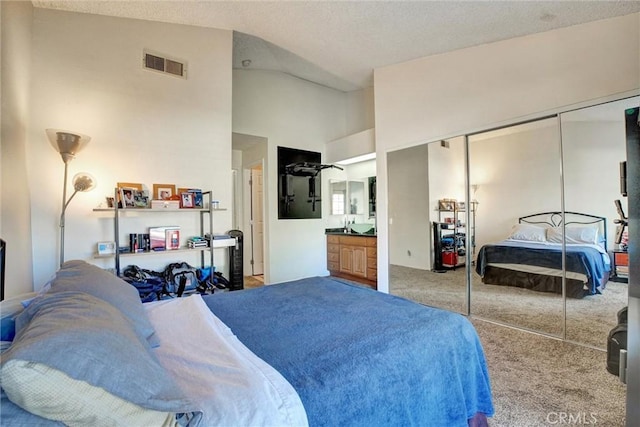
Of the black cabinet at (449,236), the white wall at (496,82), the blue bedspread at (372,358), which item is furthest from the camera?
the black cabinet at (449,236)

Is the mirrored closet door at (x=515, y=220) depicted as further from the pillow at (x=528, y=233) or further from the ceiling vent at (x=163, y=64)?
the ceiling vent at (x=163, y=64)

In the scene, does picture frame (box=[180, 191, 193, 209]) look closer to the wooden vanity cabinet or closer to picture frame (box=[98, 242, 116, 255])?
picture frame (box=[98, 242, 116, 255])

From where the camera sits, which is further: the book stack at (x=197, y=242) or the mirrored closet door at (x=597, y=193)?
the book stack at (x=197, y=242)

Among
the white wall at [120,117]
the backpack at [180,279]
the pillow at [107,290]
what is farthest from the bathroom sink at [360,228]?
the pillow at [107,290]

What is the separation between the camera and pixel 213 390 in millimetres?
878

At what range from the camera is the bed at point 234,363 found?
2.20ft

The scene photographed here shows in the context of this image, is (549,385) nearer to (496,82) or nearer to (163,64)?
(496,82)

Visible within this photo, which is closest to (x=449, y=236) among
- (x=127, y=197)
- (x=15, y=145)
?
(x=127, y=197)

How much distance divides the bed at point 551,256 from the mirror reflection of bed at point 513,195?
0.06 meters

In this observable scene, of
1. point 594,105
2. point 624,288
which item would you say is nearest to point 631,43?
point 594,105

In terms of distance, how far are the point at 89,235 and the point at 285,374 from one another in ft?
9.52

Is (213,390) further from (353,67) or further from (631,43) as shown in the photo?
(353,67)

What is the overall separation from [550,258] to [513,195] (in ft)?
2.40

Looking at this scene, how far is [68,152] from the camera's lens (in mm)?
2613
